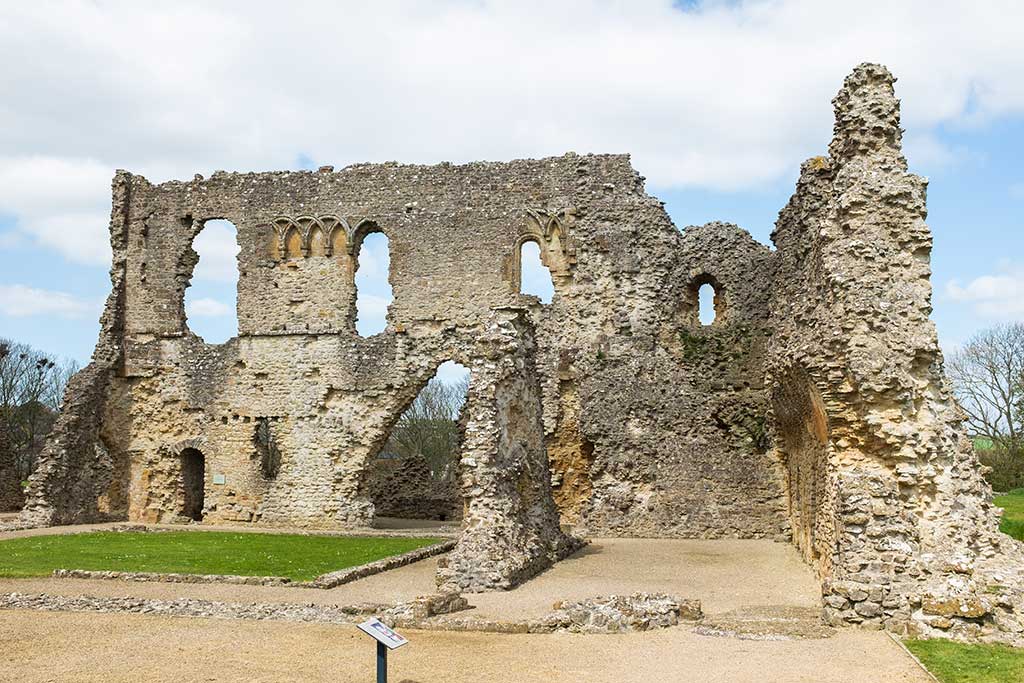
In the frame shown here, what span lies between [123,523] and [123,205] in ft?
22.6

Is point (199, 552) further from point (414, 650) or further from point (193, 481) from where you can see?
point (414, 650)

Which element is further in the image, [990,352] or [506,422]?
[990,352]

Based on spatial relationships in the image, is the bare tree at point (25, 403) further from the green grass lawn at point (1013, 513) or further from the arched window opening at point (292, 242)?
the green grass lawn at point (1013, 513)

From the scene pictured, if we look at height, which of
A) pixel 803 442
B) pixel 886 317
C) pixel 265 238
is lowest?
pixel 803 442

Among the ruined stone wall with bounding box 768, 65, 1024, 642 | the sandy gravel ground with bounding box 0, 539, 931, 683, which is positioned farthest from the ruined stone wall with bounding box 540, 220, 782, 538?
the sandy gravel ground with bounding box 0, 539, 931, 683

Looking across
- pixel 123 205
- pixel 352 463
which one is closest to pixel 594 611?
pixel 352 463

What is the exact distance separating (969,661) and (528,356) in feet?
26.4

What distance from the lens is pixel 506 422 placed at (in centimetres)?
1304

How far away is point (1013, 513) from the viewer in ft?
59.0

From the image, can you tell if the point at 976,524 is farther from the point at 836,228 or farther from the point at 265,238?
the point at 265,238

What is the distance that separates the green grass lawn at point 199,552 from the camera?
12.5 meters

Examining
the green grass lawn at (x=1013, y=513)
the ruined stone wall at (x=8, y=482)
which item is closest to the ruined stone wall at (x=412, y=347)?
the ruined stone wall at (x=8, y=482)

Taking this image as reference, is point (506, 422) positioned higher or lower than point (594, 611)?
higher

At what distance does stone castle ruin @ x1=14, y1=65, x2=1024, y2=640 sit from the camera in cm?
1062
